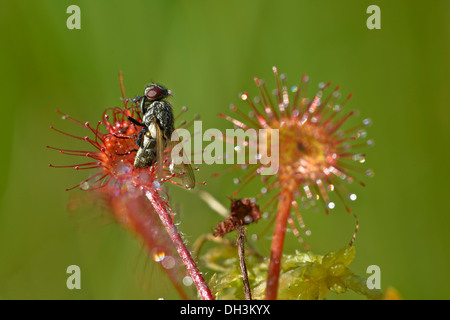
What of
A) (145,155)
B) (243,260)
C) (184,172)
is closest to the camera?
(243,260)

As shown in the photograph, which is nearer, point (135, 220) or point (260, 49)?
point (135, 220)

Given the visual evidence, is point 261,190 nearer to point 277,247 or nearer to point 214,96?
point 277,247

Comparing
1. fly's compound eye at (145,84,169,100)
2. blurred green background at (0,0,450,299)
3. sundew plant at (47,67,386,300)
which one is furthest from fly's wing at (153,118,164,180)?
blurred green background at (0,0,450,299)

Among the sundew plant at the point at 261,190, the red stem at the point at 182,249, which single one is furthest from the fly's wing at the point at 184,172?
the red stem at the point at 182,249

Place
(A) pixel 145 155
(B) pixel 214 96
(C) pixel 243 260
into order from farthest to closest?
(B) pixel 214 96 < (A) pixel 145 155 < (C) pixel 243 260

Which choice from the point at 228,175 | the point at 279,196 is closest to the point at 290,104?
the point at 279,196

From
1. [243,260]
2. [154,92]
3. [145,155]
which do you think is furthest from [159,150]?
[243,260]

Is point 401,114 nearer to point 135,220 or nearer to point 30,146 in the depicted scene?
point 135,220
